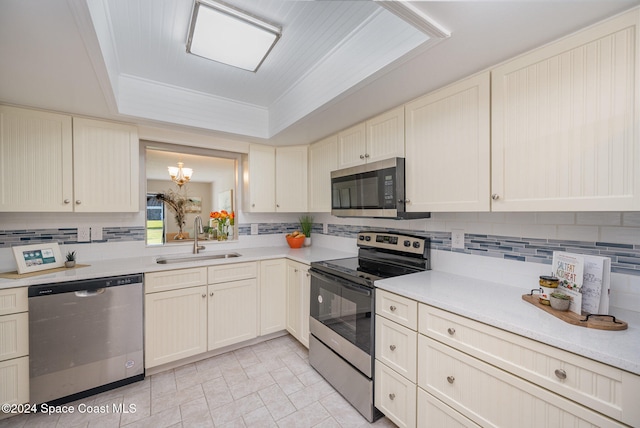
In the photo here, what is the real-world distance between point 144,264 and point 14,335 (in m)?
0.78

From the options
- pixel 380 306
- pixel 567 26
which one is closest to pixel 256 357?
pixel 380 306

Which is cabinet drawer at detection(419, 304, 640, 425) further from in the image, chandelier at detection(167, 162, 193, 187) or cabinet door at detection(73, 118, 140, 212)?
chandelier at detection(167, 162, 193, 187)

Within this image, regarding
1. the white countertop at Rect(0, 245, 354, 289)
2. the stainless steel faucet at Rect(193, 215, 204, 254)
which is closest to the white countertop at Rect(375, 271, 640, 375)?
the white countertop at Rect(0, 245, 354, 289)

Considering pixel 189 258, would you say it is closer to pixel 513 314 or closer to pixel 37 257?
pixel 37 257

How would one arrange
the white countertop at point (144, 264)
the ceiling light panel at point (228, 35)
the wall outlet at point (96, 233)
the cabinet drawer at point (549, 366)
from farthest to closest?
the wall outlet at point (96, 233)
the white countertop at point (144, 264)
the ceiling light panel at point (228, 35)
the cabinet drawer at point (549, 366)

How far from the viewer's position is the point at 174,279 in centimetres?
215

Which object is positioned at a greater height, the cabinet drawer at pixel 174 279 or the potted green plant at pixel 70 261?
the potted green plant at pixel 70 261

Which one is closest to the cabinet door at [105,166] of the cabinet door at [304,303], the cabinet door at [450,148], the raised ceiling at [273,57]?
the raised ceiling at [273,57]

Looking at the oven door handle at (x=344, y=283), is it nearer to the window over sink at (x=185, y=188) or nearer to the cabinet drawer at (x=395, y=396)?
the cabinet drawer at (x=395, y=396)

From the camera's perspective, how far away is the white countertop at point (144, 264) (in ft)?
5.69

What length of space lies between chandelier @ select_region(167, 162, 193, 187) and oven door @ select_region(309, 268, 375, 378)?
1.72 metres

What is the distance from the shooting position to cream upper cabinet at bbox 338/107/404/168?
1898mm

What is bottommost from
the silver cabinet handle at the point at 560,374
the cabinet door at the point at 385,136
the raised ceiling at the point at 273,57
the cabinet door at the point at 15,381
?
the cabinet door at the point at 15,381

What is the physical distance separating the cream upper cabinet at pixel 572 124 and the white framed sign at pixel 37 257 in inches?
118
